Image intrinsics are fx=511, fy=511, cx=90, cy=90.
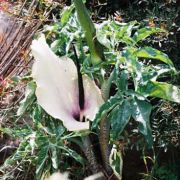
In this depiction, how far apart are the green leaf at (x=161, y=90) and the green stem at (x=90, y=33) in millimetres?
193

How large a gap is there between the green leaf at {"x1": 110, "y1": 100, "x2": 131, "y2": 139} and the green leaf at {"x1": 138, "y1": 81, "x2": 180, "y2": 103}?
0.23 ft

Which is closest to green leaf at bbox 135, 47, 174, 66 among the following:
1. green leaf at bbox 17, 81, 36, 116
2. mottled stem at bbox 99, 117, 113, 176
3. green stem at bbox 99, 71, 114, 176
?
green stem at bbox 99, 71, 114, 176

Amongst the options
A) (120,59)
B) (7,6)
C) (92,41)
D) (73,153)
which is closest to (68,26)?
(92,41)

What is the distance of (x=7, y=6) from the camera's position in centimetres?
226

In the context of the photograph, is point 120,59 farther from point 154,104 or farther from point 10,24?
point 10,24

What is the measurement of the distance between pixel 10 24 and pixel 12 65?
274 millimetres

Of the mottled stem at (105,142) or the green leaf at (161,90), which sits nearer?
the green leaf at (161,90)

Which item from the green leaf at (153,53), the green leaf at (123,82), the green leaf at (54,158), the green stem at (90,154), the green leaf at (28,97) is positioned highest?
the green leaf at (153,53)

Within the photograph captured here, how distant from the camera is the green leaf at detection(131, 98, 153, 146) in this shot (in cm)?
147

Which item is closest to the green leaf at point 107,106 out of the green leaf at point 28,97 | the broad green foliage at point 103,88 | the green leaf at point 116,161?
the broad green foliage at point 103,88

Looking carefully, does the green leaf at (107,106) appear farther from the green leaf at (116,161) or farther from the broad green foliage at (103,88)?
the green leaf at (116,161)

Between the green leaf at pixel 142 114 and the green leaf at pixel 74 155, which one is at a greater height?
the green leaf at pixel 142 114

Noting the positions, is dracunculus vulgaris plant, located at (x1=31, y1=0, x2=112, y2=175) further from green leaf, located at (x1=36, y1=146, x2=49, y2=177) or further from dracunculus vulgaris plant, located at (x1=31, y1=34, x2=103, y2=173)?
green leaf, located at (x1=36, y1=146, x2=49, y2=177)

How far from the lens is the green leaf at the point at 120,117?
1490 millimetres
